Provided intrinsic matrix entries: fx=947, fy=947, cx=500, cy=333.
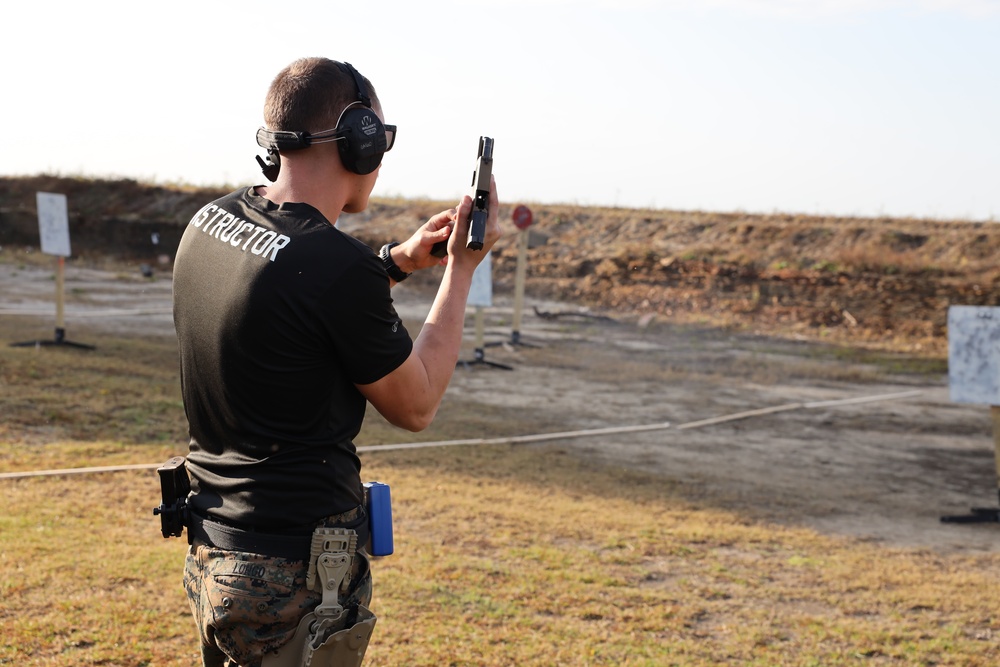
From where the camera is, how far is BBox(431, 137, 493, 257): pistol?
180cm

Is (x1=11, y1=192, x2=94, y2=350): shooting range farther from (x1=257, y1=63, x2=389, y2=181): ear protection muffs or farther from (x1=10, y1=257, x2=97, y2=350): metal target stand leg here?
(x1=257, y1=63, x2=389, y2=181): ear protection muffs

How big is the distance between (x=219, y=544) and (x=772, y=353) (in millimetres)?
13676

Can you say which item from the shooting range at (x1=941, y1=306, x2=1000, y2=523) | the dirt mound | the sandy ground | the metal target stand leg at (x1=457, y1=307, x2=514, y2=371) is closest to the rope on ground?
the sandy ground

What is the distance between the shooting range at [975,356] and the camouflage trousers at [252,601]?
6.08 m

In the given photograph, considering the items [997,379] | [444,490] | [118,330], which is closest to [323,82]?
[444,490]

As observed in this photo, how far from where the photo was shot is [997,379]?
21.6 ft

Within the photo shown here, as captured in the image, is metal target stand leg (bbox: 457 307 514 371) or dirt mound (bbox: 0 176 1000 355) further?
dirt mound (bbox: 0 176 1000 355)

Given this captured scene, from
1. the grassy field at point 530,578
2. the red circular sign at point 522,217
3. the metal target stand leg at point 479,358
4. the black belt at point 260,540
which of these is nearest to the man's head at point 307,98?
the black belt at point 260,540

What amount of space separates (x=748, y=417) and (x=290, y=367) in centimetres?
846

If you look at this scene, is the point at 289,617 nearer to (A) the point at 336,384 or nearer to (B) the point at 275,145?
(A) the point at 336,384

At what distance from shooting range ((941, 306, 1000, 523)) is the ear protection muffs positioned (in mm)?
5975

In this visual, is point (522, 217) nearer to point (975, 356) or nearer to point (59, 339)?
point (59, 339)

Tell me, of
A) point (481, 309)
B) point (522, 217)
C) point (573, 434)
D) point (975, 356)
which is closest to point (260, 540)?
point (975, 356)

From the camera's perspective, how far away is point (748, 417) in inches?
374
